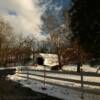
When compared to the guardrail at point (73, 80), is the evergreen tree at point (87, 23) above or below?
above

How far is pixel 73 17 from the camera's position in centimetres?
1318

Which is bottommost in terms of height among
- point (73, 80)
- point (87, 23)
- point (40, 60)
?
point (73, 80)

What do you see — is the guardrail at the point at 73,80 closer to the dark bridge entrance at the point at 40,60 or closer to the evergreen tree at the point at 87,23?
the evergreen tree at the point at 87,23

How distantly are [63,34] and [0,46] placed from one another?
39.3 metres

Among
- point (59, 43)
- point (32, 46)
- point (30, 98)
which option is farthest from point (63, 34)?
point (32, 46)

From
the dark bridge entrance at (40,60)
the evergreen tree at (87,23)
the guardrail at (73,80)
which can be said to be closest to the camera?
the evergreen tree at (87,23)

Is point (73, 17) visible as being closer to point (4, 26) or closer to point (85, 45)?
point (85, 45)

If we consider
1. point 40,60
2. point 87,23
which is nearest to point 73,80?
point 87,23

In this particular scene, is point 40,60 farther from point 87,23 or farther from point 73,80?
point 87,23

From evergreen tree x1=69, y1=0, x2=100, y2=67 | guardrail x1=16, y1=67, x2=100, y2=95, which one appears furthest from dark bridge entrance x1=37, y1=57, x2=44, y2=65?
evergreen tree x1=69, y1=0, x2=100, y2=67

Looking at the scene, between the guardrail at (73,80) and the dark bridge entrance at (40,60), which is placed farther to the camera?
the dark bridge entrance at (40,60)

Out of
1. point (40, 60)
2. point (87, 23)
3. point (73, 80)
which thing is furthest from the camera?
point (40, 60)

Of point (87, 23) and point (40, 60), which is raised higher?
point (87, 23)

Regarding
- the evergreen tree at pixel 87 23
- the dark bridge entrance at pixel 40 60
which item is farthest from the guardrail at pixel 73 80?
the dark bridge entrance at pixel 40 60
